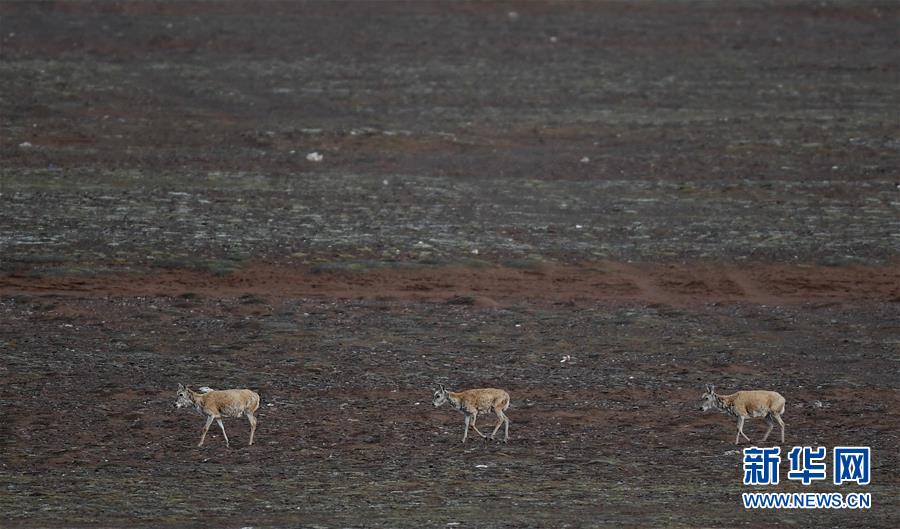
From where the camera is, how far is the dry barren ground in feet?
48.5

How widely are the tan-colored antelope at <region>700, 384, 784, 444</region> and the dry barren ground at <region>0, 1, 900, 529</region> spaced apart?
17.4 inches

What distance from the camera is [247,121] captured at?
3403cm

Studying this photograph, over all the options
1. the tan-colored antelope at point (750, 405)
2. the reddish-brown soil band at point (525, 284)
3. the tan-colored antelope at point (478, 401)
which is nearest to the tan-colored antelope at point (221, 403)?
the tan-colored antelope at point (478, 401)

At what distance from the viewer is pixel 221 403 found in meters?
15.4

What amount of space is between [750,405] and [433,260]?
9.59 m

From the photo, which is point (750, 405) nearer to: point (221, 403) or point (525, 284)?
point (221, 403)

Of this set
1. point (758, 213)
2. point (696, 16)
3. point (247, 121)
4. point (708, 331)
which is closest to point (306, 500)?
point (708, 331)

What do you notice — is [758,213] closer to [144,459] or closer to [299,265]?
[299,265]

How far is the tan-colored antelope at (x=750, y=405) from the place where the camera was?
603 inches

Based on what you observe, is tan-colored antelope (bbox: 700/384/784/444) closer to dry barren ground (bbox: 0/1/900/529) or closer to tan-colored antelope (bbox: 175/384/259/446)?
dry barren ground (bbox: 0/1/900/529)

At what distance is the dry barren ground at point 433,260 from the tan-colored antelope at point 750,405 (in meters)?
0.44

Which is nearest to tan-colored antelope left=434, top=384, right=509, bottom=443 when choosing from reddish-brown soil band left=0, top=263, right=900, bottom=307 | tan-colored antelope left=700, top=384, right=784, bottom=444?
tan-colored antelope left=700, top=384, right=784, bottom=444

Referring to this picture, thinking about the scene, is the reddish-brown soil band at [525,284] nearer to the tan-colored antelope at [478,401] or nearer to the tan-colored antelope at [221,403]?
the tan-colored antelope at [478,401]

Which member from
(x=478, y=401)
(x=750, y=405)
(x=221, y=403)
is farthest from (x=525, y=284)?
(x=221, y=403)
